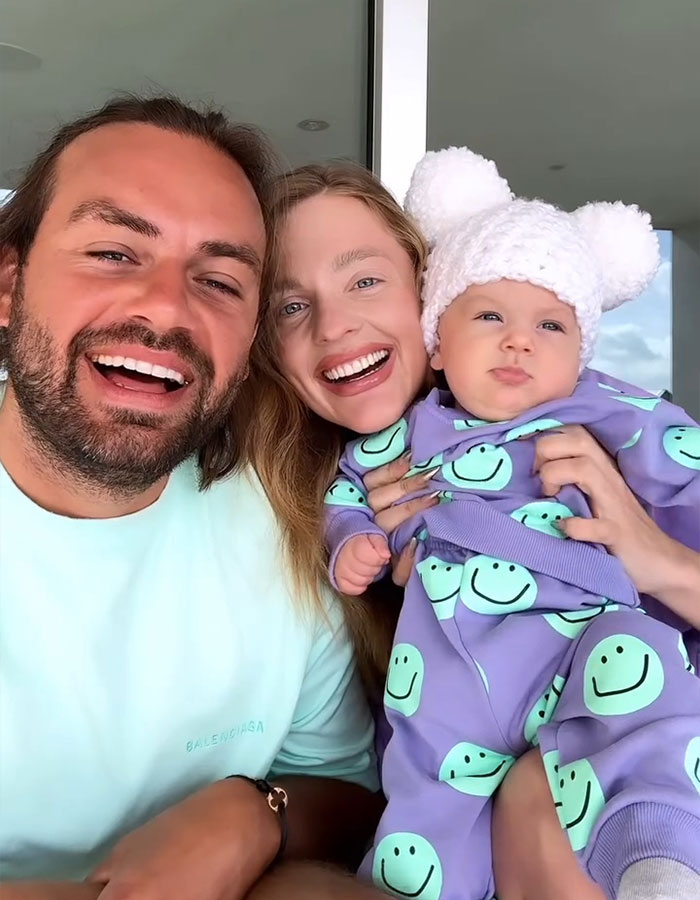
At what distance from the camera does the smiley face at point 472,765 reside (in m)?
0.91

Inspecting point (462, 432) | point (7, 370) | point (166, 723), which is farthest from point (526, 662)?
point (7, 370)

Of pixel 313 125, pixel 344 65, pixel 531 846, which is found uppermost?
pixel 344 65

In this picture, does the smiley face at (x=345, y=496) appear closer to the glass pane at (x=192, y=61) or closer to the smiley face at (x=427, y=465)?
the smiley face at (x=427, y=465)

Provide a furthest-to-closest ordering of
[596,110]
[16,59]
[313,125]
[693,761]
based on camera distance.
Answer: [596,110] < [313,125] < [16,59] < [693,761]

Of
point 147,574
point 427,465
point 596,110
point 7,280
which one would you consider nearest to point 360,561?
point 427,465

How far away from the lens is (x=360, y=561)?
1031 mm

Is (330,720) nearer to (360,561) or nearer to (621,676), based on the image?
(360,561)

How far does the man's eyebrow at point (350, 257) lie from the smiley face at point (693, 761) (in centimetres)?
69

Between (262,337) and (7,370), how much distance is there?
0.34m

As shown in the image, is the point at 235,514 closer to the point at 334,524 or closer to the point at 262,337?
the point at 334,524

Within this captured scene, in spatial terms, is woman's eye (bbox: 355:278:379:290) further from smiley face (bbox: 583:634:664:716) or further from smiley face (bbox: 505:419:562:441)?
smiley face (bbox: 583:634:664:716)

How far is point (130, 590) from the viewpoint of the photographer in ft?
3.19

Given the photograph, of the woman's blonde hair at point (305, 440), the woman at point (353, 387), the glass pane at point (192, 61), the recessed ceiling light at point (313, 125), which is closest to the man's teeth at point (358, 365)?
the woman at point (353, 387)

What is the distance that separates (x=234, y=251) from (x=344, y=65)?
2.09 metres
